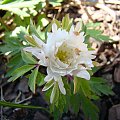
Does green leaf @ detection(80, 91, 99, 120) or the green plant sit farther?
green leaf @ detection(80, 91, 99, 120)

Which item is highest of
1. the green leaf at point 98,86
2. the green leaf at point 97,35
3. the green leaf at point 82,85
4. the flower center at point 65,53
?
the flower center at point 65,53

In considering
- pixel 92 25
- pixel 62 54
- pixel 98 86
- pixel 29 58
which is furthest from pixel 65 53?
pixel 92 25

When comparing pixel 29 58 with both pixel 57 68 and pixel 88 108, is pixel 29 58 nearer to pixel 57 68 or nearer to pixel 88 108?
pixel 57 68

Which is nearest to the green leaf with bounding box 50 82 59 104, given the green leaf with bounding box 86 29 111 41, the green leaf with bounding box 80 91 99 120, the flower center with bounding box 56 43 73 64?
the flower center with bounding box 56 43 73 64

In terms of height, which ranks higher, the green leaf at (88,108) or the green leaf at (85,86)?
the green leaf at (85,86)

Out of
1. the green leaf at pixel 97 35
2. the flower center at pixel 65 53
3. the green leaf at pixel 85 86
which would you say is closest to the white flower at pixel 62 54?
the flower center at pixel 65 53

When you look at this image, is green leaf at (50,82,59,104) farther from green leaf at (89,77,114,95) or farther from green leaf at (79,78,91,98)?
green leaf at (89,77,114,95)

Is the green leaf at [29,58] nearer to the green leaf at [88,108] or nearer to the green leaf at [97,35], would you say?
the green leaf at [88,108]

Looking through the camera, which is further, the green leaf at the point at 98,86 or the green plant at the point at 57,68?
the green leaf at the point at 98,86
